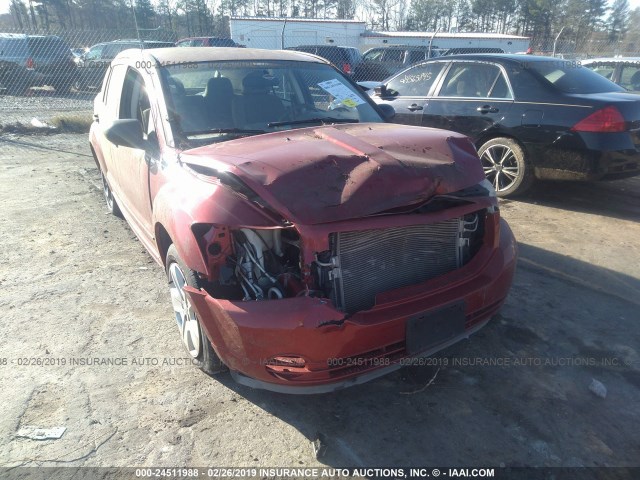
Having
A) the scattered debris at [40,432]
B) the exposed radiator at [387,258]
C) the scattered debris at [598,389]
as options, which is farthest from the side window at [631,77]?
the scattered debris at [40,432]

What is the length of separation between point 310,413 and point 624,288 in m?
2.91

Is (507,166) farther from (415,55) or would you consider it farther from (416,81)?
(415,55)

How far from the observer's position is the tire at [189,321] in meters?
2.62

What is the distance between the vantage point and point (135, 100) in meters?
3.92

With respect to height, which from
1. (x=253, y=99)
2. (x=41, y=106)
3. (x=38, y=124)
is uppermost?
(x=253, y=99)

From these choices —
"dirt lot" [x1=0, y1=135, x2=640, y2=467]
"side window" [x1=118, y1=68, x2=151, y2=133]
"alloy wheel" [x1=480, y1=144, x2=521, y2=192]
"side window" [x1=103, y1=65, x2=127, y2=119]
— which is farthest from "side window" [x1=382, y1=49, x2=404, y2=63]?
"side window" [x1=118, y1=68, x2=151, y2=133]

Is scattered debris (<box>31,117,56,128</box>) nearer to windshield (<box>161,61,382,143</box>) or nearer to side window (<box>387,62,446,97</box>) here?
side window (<box>387,62,446,97</box>)

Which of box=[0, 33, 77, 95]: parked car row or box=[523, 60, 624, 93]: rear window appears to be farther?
box=[0, 33, 77, 95]: parked car row

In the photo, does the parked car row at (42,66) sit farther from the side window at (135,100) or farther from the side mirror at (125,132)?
the side mirror at (125,132)

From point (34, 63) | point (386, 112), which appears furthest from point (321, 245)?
point (34, 63)

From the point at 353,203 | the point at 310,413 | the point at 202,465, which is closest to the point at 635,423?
the point at 310,413

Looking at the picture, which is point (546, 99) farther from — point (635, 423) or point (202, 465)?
point (202, 465)

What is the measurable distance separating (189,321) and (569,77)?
5492 mm

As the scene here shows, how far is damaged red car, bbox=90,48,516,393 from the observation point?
223 cm
